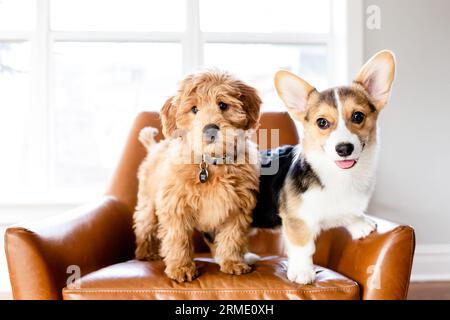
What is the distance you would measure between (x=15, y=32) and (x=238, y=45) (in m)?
1.49

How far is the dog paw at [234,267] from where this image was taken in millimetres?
1809

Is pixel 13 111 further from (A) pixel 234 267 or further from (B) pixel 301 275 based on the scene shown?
(B) pixel 301 275

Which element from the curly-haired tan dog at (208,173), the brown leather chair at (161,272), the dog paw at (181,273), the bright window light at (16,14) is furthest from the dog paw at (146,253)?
the bright window light at (16,14)

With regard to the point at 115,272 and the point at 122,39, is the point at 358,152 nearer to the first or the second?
the point at 115,272

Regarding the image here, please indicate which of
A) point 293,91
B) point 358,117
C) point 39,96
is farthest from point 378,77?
point 39,96

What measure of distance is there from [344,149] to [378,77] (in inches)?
14.6

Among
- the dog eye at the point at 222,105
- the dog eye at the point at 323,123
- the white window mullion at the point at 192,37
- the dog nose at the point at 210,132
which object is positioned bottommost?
the dog nose at the point at 210,132

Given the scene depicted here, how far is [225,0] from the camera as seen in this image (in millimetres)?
3213

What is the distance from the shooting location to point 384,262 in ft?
5.38

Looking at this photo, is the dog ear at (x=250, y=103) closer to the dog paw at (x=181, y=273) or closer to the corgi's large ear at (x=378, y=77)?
the corgi's large ear at (x=378, y=77)

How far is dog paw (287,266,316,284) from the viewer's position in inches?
66.7

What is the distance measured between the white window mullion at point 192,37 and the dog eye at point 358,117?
1.60 meters
